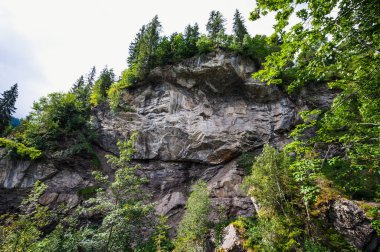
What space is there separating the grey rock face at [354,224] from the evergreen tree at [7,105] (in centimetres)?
3452

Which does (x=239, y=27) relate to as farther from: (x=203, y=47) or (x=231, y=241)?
(x=231, y=241)

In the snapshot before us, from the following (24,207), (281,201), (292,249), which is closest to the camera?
(292,249)

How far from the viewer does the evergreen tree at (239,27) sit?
1059 inches

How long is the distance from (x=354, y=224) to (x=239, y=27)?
2582 cm

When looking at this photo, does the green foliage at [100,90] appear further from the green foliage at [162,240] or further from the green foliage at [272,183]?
the green foliage at [272,183]

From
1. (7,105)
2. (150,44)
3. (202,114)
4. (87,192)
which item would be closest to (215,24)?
(150,44)

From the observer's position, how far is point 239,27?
2800cm

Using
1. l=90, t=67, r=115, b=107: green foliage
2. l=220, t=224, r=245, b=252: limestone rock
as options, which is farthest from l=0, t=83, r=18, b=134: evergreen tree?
l=220, t=224, r=245, b=252: limestone rock

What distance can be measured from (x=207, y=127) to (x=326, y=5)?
53.9ft

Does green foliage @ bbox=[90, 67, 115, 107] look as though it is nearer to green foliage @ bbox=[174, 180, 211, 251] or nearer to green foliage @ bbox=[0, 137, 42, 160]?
green foliage @ bbox=[0, 137, 42, 160]

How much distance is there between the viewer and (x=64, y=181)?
18.1 m

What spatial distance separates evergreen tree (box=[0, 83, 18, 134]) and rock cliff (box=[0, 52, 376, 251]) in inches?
486

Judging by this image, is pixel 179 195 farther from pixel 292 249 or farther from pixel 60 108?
pixel 60 108

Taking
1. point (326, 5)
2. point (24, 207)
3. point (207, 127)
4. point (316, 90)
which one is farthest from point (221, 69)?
point (24, 207)
